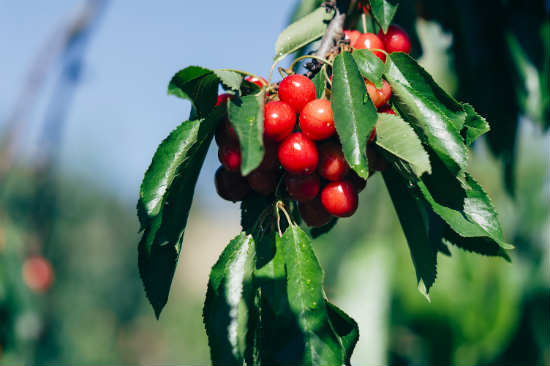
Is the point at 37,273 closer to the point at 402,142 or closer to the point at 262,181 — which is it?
the point at 262,181

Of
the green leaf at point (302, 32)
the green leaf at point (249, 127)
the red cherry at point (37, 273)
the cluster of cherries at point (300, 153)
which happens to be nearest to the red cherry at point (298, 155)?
the cluster of cherries at point (300, 153)

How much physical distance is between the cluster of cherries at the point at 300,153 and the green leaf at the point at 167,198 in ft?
0.20

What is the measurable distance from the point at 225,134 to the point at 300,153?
158 mm

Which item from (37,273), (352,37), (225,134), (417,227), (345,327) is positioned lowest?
(37,273)

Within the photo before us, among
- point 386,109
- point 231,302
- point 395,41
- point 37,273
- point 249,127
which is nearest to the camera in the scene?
point 249,127

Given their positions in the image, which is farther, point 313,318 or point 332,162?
point 332,162

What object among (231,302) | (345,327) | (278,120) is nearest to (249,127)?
(278,120)

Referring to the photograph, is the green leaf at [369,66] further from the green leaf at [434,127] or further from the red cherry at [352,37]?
the red cherry at [352,37]

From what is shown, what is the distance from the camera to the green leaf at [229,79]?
2.79 ft

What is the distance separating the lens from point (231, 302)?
88cm

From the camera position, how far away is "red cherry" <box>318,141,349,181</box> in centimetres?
95

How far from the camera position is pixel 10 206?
261 inches

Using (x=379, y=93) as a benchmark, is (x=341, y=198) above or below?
below

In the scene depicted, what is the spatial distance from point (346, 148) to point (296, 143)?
123mm
